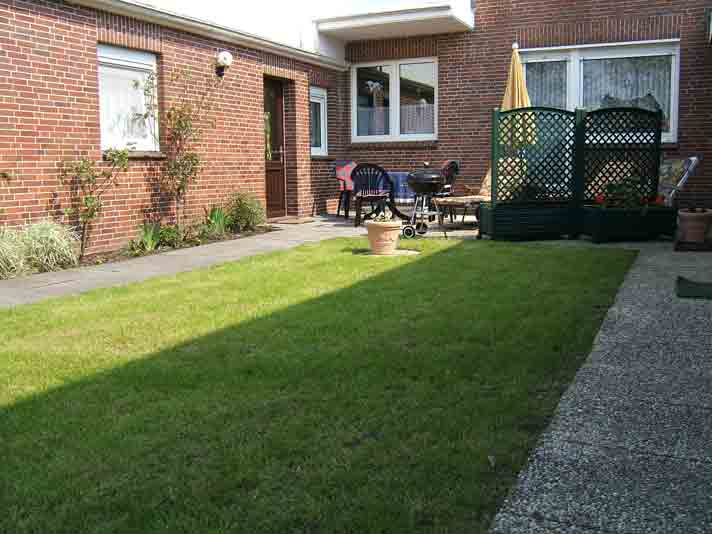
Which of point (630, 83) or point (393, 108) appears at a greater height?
point (630, 83)

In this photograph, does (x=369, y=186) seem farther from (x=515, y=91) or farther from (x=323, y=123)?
(x=323, y=123)

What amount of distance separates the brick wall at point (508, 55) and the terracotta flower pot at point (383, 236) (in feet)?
20.8

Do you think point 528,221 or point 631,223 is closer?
point 631,223

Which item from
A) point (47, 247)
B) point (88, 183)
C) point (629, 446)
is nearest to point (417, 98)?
point (88, 183)

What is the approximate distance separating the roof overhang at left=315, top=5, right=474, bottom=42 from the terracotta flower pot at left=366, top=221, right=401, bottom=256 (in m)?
6.12

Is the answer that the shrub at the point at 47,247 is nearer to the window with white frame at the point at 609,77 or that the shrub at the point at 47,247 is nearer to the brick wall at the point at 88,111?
the brick wall at the point at 88,111

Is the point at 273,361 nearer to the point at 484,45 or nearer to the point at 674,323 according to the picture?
the point at 674,323

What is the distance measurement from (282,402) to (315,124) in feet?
37.4

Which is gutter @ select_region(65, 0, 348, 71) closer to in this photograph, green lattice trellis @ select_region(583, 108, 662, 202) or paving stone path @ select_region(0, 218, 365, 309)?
paving stone path @ select_region(0, 218, 365, 309)

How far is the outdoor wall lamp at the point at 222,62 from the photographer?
1063 centimetres

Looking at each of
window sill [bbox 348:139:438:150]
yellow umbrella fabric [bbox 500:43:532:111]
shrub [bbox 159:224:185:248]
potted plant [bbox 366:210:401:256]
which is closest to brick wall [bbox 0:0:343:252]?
shrub [bbox 159:224:185:248]

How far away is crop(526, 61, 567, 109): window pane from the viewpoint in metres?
13.4

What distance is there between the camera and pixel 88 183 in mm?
8406

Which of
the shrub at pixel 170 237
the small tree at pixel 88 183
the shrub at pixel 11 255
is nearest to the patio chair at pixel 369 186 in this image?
the shrub at pixel 170 237
